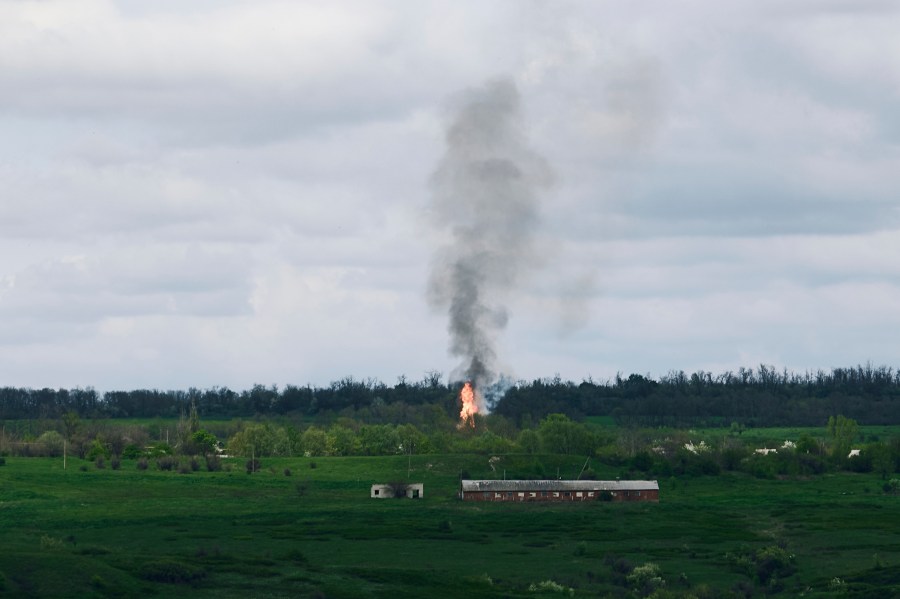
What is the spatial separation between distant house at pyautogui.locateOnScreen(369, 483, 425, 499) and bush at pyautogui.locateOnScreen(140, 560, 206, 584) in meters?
61.9

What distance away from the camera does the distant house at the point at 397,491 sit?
545 feet

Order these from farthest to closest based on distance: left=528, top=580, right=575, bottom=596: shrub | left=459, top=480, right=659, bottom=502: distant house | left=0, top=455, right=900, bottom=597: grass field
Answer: left=459, top=480, right=659, bottom=502: distant house
left=528, top=580, right=575, bottom=596: shrub
left=0, top=455, right=900, bottom=597: grass field

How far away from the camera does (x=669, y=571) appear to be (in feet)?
377

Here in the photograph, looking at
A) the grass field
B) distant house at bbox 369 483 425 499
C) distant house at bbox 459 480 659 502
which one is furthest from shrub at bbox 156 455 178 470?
distant house at bbox 459 480 659 502

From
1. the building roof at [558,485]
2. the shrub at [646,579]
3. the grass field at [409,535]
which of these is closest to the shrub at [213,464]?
the grass field at [409,535]

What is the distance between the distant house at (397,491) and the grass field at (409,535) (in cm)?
294

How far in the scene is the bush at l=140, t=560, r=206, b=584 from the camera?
338 feet

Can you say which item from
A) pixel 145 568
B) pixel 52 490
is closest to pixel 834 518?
pixel 145 568

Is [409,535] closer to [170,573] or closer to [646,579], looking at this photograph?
[646,579]

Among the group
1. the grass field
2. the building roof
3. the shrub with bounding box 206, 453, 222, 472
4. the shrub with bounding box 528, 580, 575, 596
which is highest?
the shrub with bounding box 206, 453, 222, 472

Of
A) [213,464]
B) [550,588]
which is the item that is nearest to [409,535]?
[550,588]

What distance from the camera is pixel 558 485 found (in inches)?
6432

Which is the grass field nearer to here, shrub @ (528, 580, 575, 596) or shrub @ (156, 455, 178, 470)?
shrub @ (528, 580, 575, 596)

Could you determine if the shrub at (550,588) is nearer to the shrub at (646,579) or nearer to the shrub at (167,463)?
the shrub at (646,579)
